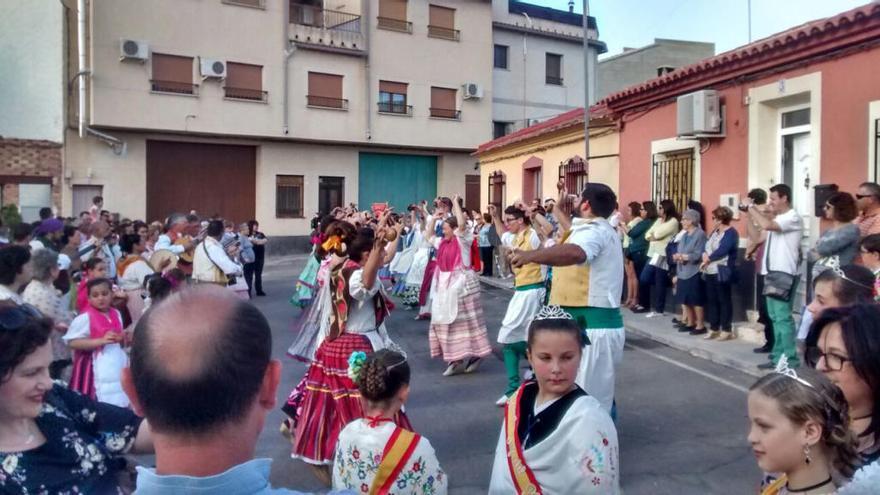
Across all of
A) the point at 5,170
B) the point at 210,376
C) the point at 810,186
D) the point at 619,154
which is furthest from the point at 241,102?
the point at 210,376

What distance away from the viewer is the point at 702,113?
10805mm

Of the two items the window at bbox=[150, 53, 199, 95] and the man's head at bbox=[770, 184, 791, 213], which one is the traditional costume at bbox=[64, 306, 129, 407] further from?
the window at bbox=[150, 53, 199, 95]

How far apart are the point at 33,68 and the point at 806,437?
2550 centimetres

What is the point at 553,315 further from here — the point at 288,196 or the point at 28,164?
the point at 288,196

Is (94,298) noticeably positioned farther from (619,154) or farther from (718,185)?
(619,154)

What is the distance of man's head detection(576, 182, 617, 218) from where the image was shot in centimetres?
492

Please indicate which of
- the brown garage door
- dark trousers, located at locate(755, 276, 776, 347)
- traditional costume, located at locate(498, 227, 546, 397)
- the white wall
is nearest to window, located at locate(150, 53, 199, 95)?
the brown garage door

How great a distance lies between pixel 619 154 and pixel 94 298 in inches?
428

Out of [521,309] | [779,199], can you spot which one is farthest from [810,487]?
[779,199]

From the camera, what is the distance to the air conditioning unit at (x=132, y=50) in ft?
75.0

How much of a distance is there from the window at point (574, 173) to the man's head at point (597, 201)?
35.9ft

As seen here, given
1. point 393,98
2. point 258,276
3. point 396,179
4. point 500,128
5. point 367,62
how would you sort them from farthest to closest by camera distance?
point 500,128
point 396,179
point 393,98
point 367,62
point 258,276

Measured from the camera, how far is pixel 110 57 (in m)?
22.9

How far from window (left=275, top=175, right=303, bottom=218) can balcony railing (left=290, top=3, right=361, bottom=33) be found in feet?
18.3
